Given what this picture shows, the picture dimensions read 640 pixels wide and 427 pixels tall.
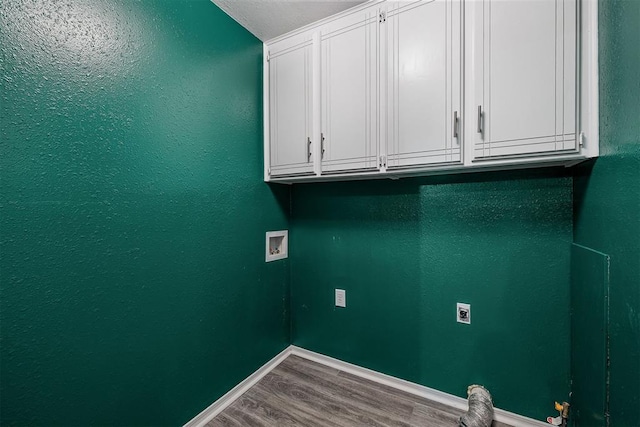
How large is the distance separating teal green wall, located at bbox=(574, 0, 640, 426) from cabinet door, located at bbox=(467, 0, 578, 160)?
0.36 feet

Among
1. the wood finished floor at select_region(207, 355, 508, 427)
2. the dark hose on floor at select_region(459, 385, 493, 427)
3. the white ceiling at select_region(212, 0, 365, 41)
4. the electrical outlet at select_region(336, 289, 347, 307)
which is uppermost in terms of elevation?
the white ceiling at select_region(212, 0, 365, 41)

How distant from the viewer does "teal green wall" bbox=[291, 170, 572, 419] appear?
1.41m

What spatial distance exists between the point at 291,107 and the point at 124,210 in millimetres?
1190

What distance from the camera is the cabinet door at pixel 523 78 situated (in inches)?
43.6

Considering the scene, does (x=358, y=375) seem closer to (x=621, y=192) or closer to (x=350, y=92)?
(x=621, y=192)

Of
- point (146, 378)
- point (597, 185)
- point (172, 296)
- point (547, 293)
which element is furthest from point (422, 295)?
point (146, 378)

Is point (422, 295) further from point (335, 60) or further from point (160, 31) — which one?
point (160, 31)

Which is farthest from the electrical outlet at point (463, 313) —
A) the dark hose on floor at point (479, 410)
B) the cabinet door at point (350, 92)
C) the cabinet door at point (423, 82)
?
the cabinet door at point (350, 92)

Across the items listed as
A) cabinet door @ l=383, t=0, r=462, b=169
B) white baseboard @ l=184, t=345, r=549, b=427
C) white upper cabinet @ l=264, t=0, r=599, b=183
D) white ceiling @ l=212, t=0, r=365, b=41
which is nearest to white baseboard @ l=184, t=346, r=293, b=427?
white baseboard @ l=184, t=345, r=549, b=427

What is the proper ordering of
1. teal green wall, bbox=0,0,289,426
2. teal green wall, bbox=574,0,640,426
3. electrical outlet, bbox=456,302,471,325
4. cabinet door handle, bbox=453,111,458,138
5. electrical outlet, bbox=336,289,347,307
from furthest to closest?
electrical outlet, bbox=336,289,347,307 < electrical outlet, bbox=456,302,471,325 < cabinet door handle, bbox=453,111,458,138 < teal green wall, bbox=0,0,289,426 < teal green wall, bbox=574,0,640,426

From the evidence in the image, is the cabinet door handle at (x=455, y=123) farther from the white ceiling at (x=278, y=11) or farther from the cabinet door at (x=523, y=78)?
the white ceiling at (x=278, y=11)

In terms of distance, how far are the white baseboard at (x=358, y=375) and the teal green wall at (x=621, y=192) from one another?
73 cm

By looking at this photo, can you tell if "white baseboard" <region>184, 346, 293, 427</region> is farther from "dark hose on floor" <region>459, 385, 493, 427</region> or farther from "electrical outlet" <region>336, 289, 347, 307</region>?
"dark hose on floor" <region>459, 385, 493, 427</region>

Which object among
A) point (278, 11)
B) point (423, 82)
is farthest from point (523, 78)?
point (278, 11)
